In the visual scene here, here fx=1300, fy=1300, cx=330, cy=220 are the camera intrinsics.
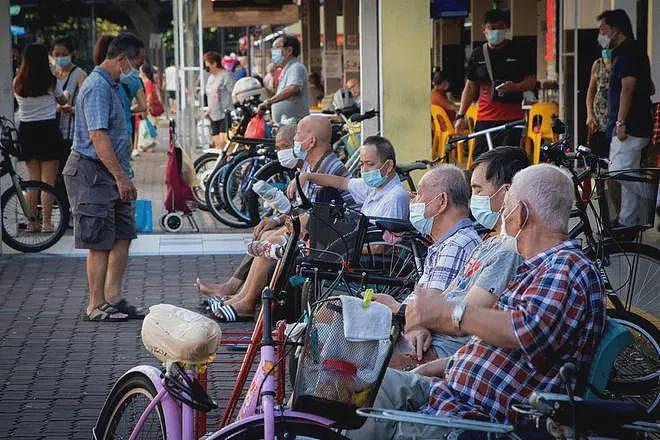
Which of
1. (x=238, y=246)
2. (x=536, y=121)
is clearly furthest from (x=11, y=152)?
(x=536, y=121)

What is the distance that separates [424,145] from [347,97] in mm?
8531

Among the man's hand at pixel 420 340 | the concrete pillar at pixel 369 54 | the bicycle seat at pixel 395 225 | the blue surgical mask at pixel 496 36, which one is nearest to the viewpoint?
the man's hand at pixel 420 340

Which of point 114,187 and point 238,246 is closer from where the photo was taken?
point 114,187

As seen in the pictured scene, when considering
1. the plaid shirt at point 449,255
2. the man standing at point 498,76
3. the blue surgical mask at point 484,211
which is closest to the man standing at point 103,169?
the plaid shirt at point 449,255

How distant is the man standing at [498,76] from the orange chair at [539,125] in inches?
177

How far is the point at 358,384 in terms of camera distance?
13.1 feet

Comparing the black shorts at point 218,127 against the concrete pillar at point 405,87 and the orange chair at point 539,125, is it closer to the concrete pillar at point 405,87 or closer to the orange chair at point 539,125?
the orange chair at point 539,125

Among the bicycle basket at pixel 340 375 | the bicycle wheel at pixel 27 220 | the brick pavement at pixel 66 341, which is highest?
the bicycle basket at pixel 340 375

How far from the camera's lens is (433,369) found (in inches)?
192

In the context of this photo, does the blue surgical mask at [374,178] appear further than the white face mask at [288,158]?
No

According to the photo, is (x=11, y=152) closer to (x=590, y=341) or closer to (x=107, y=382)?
(x=107, y=382)

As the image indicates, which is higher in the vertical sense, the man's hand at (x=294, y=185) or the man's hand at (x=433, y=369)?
the man's hand at (x=294, y=185)

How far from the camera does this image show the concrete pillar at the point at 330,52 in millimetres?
27406

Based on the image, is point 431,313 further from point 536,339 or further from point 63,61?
point 63,61
